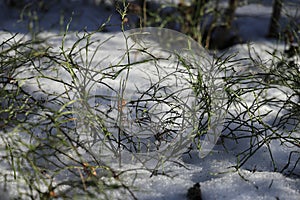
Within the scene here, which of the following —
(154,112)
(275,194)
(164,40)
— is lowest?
(275,194)

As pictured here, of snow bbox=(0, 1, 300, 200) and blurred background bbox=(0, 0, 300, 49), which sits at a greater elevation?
blurred background bbox=(0, 0, 300, 49)

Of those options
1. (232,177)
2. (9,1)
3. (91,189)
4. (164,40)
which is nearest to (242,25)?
(164,40)

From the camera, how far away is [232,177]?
141cm

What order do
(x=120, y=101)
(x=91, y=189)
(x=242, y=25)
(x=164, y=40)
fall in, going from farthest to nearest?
1. (x=242, y=25)
2. (x=164, y=40)
3. (x=120, y=101)
4. (x=91, y=189)

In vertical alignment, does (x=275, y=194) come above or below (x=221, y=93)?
below

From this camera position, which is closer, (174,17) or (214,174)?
(214,174)

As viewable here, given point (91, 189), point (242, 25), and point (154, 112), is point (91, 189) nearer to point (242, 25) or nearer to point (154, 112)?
point (154, 112)

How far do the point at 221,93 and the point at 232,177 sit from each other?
311 millimetres

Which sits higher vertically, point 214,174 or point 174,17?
point 174,17

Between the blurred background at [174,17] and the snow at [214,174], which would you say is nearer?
the snow at [214,174]

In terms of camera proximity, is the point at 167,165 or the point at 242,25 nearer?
the point at 167,165

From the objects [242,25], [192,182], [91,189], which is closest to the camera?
[91,189]

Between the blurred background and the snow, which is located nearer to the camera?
the snow

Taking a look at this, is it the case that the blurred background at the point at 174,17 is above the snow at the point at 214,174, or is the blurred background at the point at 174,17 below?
above
